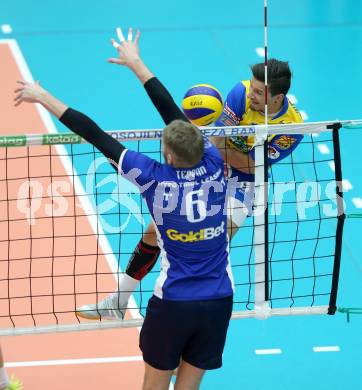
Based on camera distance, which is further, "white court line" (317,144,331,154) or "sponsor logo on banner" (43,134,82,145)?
"white court line" (317,144,331,154)

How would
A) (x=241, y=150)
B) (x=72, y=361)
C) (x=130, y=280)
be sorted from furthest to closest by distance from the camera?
(x=72, y=361) → (x=241, y=150) → (x=130, y=280)

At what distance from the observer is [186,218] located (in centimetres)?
486

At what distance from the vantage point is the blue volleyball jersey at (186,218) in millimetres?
4852

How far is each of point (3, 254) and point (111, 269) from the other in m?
1.03

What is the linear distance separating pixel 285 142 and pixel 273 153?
0.37 ft

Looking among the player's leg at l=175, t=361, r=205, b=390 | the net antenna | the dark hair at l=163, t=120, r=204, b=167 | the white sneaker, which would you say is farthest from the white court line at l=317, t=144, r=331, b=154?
the dark hair at l=163, t=120, r=204, b=167

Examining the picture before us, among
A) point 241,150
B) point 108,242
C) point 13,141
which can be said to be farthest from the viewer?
point 108,242

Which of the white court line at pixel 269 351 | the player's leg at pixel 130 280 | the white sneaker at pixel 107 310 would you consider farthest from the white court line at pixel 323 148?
the white sneaker at pixel 107 310

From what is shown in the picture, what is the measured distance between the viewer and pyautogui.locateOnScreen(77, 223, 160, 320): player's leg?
6165 mm

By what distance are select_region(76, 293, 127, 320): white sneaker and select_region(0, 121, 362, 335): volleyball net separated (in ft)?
0.80

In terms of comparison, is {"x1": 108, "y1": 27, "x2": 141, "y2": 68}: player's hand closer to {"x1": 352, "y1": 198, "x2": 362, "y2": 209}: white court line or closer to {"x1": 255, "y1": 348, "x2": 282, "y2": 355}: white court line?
{"x1": 255, "y1": 348, "x2": 282, "y2": 355}: white court line

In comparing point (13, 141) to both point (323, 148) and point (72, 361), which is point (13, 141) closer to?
point (72, 361)

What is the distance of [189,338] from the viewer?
5.01 meters

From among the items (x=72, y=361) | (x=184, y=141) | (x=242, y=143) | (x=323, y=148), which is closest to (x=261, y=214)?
(x=242, y=143)
